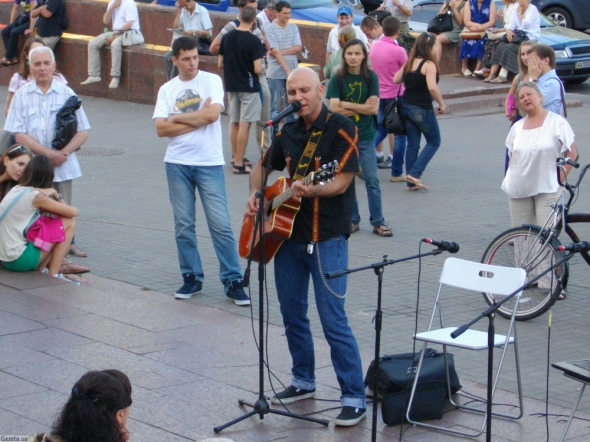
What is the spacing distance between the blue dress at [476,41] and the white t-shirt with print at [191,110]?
1213 centimetres

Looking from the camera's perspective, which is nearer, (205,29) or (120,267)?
(120,267)

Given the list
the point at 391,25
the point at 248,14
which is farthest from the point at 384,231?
the point at 248,14

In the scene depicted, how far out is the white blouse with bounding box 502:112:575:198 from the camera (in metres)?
7.61

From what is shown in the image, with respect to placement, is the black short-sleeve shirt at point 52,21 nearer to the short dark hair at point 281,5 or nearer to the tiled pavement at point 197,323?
the short dark hair at point 281,5

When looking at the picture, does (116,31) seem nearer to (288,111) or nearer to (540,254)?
(540,254)

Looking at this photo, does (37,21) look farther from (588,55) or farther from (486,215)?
(486,215)

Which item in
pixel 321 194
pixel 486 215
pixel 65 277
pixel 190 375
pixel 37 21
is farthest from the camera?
pixel 37 21

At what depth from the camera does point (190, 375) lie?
5984 millimetres

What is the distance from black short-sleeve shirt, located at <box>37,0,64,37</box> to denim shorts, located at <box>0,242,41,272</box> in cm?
1229

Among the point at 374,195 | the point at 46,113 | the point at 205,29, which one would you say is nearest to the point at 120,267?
the point at 46,113

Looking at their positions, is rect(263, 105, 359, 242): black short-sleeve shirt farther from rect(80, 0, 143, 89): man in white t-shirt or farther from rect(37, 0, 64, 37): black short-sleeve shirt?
rect(37, 0, 64, 37): black short-sleeve shirt

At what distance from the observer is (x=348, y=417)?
524cm

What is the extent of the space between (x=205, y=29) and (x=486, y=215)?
7.82 metres

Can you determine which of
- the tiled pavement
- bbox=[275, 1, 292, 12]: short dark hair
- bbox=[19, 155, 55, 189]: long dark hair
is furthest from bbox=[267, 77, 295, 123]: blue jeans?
bbox=[19, 155, 55, 189]: long dark hair
